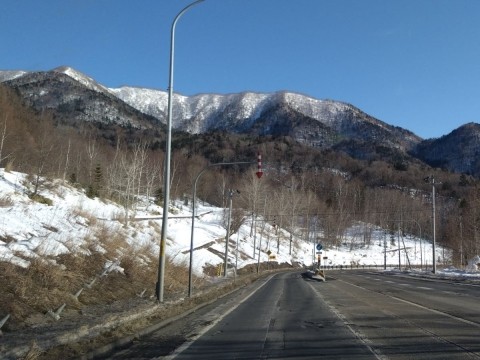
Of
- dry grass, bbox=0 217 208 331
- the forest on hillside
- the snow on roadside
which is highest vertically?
the forest on hillside

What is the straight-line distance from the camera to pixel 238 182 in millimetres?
131875

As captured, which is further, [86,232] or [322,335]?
[86,232]

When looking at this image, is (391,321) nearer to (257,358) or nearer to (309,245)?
(257,358)

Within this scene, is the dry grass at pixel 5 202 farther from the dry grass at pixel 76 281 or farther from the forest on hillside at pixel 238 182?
the forest on hillside at pixel 238 182

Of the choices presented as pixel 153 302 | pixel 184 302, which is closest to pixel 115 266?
pixel 184 302

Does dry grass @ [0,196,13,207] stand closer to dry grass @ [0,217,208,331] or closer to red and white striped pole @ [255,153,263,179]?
dry grass @ [0,217,208,331]

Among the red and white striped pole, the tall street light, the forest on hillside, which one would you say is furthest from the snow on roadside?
the red and white striped pole

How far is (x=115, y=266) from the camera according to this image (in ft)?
71.6

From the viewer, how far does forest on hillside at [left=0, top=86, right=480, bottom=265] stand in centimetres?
6094

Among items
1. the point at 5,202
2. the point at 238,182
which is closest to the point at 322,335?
the point at 5,202

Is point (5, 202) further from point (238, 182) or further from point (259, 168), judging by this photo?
point (238, 182)

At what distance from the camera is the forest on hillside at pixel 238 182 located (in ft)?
200

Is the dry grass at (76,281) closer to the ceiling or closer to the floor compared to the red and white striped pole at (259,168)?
closer to the floor

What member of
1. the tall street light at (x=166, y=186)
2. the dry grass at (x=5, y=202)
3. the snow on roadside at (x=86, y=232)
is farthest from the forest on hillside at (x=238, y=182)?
the tall street light at (x=166, y=186)
